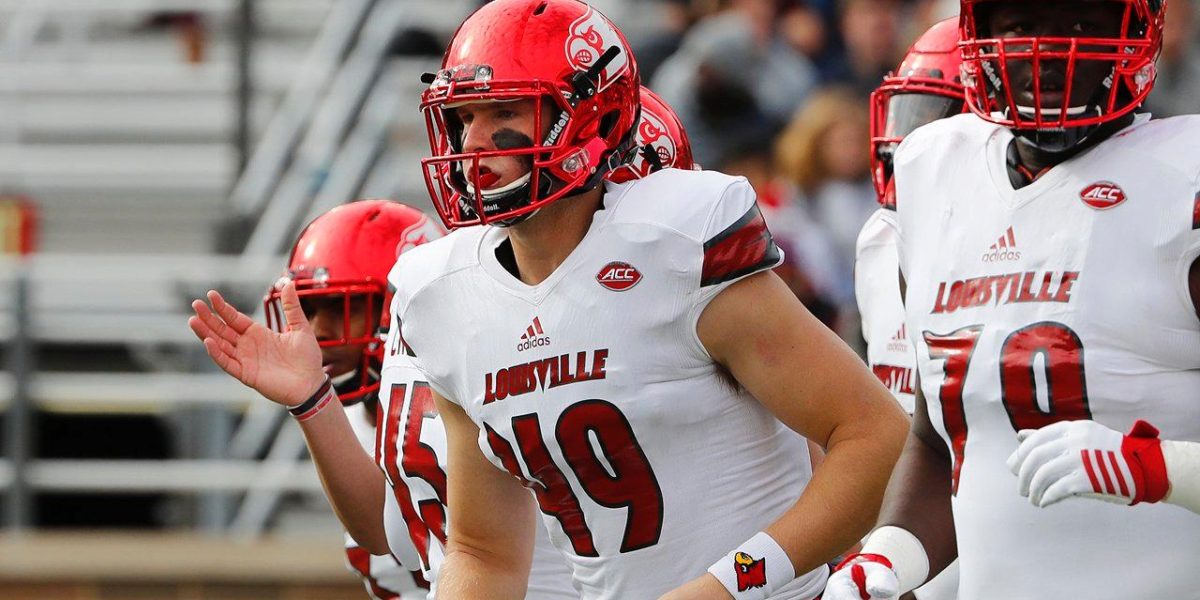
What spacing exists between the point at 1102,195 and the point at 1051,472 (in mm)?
462

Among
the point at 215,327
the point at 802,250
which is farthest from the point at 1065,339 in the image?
the point at 802,250

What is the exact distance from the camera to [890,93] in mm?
3924

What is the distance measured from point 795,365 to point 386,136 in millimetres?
5239

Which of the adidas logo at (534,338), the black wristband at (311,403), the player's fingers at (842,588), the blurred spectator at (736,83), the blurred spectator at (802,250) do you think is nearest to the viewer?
the player's fingers at (842,588)

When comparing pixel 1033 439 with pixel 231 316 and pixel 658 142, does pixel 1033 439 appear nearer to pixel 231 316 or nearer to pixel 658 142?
pixel 658 142

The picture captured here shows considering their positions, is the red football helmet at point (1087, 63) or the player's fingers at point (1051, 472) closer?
the player's fingers at point (1051, 472)

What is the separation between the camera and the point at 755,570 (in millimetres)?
2803

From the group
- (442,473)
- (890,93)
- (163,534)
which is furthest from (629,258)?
(163,534)

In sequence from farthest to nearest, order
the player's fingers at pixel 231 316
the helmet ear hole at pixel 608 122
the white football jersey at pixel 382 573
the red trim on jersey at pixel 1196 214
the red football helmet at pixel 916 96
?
the white football jersey at pixel 382 573, the red football helmet at pixel 916 96, the player's fingers at pixel 231 316, the helmet ear hole at pixel 608 122, the red trim on jersey at pixel 1196 214

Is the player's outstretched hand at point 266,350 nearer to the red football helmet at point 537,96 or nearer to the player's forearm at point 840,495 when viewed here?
the red football helmet at point 537,96

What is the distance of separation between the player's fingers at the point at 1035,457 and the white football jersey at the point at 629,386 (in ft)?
2.15

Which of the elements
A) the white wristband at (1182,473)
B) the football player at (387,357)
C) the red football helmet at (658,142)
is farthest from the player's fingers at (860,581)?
the red football helmet at (658,142)

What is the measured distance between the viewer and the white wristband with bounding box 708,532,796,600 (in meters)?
2.80

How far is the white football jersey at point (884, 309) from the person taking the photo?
12.1 feet
